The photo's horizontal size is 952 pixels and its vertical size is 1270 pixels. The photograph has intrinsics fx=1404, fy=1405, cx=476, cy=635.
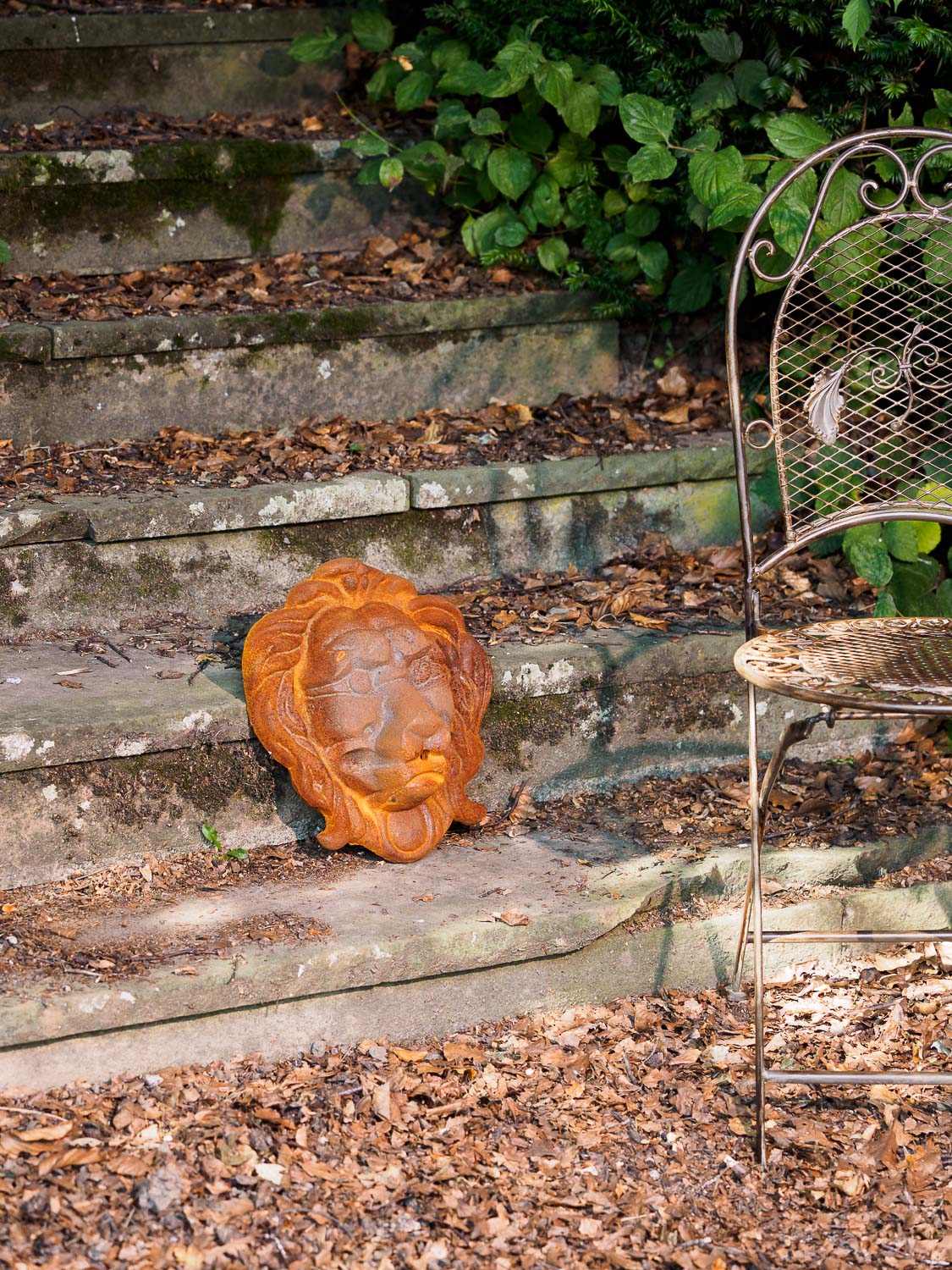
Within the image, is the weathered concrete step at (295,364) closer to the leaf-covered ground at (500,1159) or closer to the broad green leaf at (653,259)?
the broad green leaf at (653,259)

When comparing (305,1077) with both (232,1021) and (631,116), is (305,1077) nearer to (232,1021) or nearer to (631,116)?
(232,1021)

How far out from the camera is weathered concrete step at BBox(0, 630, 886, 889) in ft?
8.42

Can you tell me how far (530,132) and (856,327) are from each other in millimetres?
1045

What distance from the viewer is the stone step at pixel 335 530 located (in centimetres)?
299

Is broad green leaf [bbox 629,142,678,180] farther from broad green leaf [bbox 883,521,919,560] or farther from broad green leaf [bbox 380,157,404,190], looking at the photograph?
broad green leaf [bbox 883,521,919,560]

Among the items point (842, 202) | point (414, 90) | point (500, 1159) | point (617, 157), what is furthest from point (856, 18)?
point (500, 1159)

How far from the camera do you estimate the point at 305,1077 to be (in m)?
2.36

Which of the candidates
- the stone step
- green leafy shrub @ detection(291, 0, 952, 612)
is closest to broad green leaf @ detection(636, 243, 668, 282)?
green leafy shrub @ detection(291, 0, 952, 612)

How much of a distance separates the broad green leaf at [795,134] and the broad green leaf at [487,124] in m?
0.94

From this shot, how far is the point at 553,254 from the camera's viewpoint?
379 centimetres

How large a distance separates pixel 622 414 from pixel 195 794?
5.47ft

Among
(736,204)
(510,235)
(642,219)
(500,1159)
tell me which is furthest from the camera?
(510,235)

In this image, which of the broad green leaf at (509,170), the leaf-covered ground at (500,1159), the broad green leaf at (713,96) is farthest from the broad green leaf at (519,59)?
the leaf-covered ground at (500,1159)

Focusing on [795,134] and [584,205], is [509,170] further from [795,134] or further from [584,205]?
[795,134]
